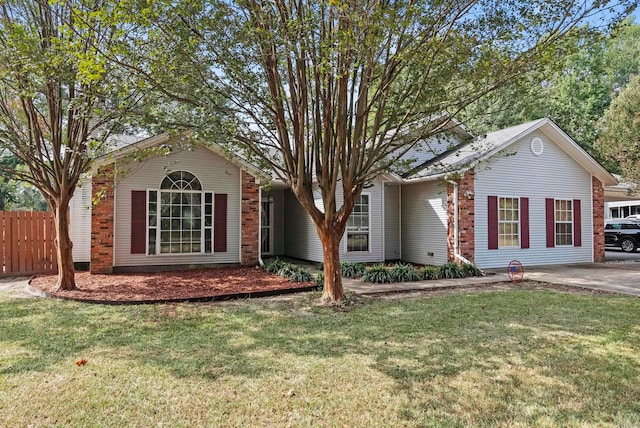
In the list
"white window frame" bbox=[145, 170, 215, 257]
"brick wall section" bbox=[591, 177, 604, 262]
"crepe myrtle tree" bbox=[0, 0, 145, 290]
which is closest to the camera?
"crepe myrtle tree" bbox=[0, 0, 145, 290]

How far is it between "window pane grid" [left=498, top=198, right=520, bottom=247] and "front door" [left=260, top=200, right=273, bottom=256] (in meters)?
7.99

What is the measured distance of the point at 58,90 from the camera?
25.7 feet

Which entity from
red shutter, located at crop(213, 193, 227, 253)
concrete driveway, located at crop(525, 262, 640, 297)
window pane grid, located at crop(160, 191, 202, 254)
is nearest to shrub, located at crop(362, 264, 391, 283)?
concrete driveway, located at crop(525, 262, 640, 297)

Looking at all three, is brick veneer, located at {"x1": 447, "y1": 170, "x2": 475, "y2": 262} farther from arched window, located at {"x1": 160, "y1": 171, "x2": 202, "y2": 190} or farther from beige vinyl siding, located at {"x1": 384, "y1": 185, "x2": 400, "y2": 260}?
arched window, located at {"x1": 160, "y1": 171, "x2": 202, "y2": 190}

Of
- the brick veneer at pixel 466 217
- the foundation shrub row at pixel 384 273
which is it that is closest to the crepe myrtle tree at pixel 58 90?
the foundation shrub row at pixel 384 273

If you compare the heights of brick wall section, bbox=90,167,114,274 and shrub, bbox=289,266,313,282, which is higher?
brick wall section, bbox=90,167,114,274

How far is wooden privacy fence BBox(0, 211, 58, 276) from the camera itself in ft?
34.5

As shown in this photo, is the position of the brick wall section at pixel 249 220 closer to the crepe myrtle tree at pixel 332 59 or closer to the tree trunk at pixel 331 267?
the crepe myrtle tree at pixel 332 59

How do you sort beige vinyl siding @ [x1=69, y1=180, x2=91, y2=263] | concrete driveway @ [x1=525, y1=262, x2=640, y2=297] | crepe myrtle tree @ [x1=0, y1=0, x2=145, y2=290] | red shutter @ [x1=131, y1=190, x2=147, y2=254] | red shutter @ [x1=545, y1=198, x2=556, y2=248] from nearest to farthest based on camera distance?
crepe myrtle tree @ [x1=0, y1=0, x2=145, y2=290] < concrete driveway @ [x1=525, y1=262, x2=640, y2=297] < red shutter @ [x1=131, y1=190, x2=147, y2=254] < beige vinyl siding @ [x1=69, y1=180, x2=91, y2=263] < red shutter @ [x1=545, y1=198, x2=556, y2=248]

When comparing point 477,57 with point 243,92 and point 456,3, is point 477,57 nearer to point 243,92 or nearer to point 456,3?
point 456,3

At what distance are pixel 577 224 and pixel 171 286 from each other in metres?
12.8

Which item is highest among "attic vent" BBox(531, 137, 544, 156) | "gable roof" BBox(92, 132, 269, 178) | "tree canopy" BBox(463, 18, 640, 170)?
"tree canopy" BBox(463, 18, 640, 170)

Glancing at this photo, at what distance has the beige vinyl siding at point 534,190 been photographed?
1202 centimetres

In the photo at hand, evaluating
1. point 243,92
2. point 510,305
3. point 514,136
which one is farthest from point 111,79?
point 514,136
